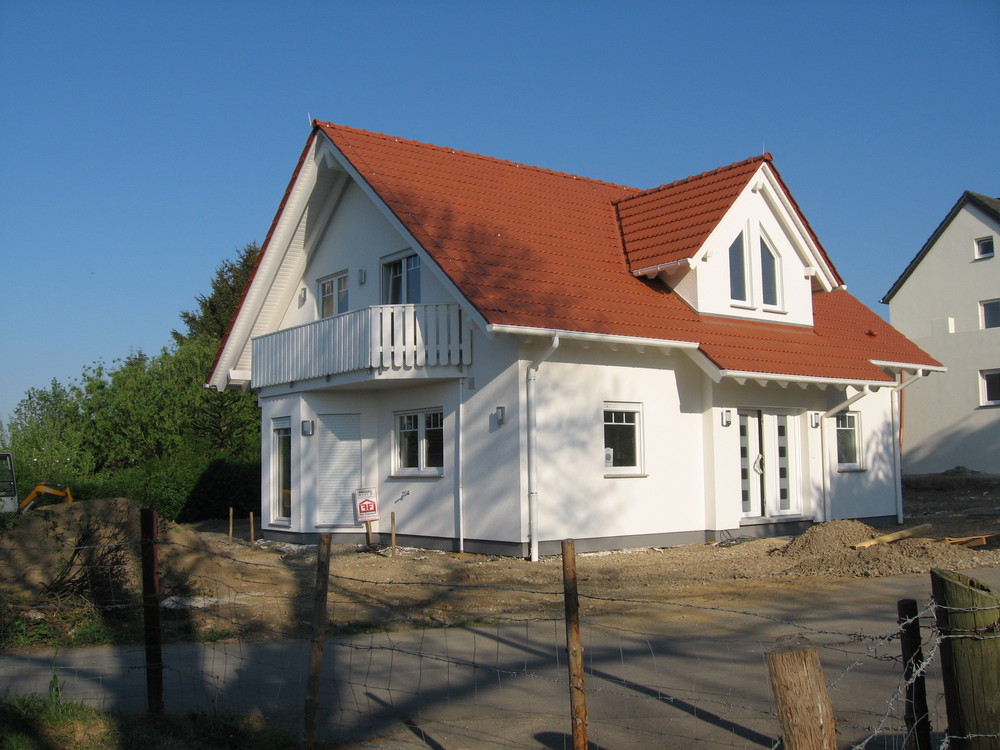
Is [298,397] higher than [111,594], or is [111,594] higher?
[298,397]

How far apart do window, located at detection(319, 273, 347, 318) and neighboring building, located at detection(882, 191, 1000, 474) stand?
23.5 m

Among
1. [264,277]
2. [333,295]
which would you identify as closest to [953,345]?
[333,295]

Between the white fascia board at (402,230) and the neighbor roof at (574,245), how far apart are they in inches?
4.7

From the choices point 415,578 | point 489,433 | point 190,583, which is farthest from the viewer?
point 489,433

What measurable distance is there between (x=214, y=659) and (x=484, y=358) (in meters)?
8.35

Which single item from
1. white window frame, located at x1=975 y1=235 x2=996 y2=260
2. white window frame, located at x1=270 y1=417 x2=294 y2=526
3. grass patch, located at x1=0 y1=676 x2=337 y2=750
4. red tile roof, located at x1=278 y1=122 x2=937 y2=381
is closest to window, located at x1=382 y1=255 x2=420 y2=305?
red tile roof, located at x1=278 y1=122 x2=937 y2=381

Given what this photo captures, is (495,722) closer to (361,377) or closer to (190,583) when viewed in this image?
(190,583)

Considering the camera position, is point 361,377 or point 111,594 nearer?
point 111,594

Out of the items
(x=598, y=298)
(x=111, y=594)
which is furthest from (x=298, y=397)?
(x=111, y=594)

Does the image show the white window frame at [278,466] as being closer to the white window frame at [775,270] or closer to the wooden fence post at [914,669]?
the white window frame at [775,270]

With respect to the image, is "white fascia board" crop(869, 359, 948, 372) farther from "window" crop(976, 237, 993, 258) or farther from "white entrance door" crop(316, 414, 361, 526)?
"window" crop(976, 237, 993, 258)

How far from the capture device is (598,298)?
16.7m

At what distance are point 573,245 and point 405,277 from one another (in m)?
3.22

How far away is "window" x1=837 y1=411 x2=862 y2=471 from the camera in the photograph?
2044 cm
